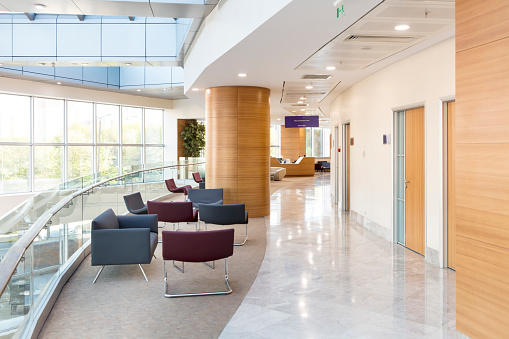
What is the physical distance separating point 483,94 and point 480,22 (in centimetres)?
57

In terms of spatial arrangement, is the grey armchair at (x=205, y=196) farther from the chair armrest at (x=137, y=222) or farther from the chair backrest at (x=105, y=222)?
the chair backrest at (x=105, y=222)

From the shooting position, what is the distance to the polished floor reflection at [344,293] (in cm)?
413

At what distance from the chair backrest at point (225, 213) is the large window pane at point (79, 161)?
1167 centimetres

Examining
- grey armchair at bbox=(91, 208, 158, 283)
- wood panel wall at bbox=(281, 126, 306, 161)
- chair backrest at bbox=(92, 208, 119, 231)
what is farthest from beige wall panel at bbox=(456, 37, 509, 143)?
wood panel wall at bbox=(281, 126, 306, 161)

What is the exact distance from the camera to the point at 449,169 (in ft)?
20.7

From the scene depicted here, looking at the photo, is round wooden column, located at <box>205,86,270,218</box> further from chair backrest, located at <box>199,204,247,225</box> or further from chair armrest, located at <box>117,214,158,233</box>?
chair armrest, located at <box>117,214,158,233</box>

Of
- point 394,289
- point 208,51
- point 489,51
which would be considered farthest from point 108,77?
point 489,51

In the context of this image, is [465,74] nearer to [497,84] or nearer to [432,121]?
[497,84]

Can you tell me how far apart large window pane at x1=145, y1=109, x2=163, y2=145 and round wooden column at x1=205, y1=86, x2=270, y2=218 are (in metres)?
11.0

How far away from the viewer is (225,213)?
7.81m

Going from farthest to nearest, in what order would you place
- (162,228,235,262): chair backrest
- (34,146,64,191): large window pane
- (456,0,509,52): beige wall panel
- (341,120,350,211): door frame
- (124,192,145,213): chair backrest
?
(34,146,64,191): large window pane → (341,120,350,211): door frame → (124,192,145,213): chair backrest → (162,228,235,262): chair backrest → (456,0,509,52): beige wall panel

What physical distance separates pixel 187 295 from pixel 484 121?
12.2 feet

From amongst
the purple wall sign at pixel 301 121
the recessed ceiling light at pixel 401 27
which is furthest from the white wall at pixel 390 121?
the purple wall sign at pixel 301 121

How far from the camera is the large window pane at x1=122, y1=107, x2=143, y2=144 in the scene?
66.2 feet
